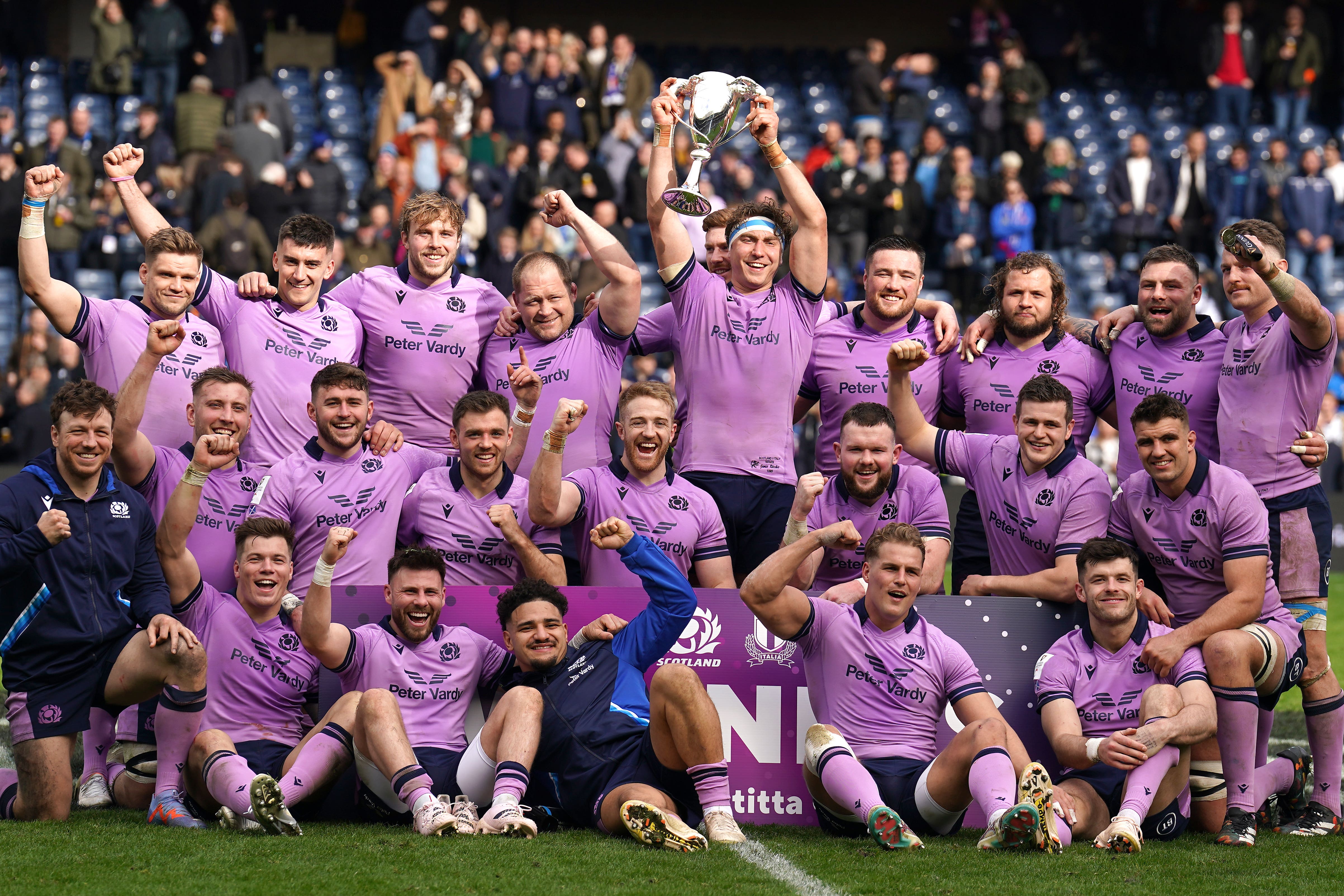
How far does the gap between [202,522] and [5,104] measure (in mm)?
14084

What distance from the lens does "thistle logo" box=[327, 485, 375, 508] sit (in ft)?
23.5

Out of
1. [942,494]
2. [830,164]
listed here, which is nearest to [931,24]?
[830,164]

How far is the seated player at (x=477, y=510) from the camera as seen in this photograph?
711 centimetres

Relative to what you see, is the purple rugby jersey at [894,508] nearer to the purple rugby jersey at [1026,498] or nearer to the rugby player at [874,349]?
the purple rugby jersey at [1026,498]

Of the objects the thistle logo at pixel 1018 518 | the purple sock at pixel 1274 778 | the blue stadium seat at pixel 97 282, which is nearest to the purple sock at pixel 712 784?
the thistle logo at pixel 1018 518

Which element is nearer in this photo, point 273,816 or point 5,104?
point 273,816

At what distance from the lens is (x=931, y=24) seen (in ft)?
78.8

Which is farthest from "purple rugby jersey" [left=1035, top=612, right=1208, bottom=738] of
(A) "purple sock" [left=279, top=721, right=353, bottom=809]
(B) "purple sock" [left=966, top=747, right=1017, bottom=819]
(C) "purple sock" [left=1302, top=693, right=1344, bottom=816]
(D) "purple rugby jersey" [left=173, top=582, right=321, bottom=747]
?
(D) "purple rugby jersey" [left=173, top=582, right=321, bottom=747]

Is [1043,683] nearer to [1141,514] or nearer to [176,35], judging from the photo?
[1141,514]

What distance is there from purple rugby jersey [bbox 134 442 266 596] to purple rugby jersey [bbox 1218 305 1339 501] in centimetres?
487

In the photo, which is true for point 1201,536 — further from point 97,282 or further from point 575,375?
point 97,282

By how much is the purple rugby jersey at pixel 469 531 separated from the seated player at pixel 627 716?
1.84ft

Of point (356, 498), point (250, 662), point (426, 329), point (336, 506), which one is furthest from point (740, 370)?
point (250, 662)

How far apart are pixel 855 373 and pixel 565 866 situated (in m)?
3.38
